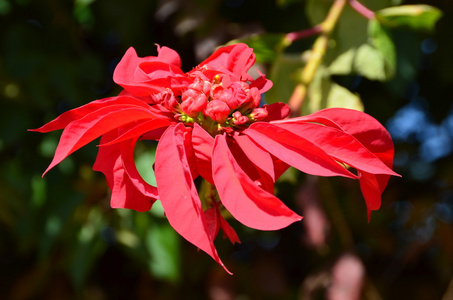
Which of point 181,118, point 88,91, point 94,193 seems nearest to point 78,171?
point 94,193

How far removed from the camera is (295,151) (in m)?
0.42

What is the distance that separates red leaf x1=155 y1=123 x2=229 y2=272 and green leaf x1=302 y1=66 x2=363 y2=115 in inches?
12.5

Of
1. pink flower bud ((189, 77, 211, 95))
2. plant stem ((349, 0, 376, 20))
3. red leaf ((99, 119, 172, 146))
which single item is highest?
pink flower bud ((189, 77, 211, 95))

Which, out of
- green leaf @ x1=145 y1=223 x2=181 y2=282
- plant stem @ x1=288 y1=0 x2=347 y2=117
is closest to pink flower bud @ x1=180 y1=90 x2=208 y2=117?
plant stem @ x1=288 y1=0 x2=347 y2=117

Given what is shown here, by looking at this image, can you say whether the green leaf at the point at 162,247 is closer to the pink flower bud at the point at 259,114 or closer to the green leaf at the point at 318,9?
the green leaf at the point at 318,9

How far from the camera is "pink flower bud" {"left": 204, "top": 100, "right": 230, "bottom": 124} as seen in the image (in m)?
0.44

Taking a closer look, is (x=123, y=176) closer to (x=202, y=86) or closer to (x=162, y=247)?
(x=202, y=86)

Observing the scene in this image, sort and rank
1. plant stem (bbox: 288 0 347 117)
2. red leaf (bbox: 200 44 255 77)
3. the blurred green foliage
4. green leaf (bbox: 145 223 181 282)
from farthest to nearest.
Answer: green leaf (bbox: 145 223 181 282) → the blurred green foliage → plant stem (bbox: 288 0 347 117) → red leaf (bbox: 200 44 255 77)

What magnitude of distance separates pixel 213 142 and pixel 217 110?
0.11 feet

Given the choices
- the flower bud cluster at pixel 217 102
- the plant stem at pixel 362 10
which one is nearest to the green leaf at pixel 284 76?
the plant stem at pixel 362 10

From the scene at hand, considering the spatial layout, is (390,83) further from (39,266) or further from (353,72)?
(39,266)

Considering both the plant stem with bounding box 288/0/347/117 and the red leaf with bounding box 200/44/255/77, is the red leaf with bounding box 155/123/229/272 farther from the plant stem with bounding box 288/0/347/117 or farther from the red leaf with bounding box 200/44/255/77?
the plant stem with bounding box 288/0/347/117

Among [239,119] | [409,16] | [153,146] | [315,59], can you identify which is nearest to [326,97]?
[315,59]

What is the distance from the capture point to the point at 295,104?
0.64m
